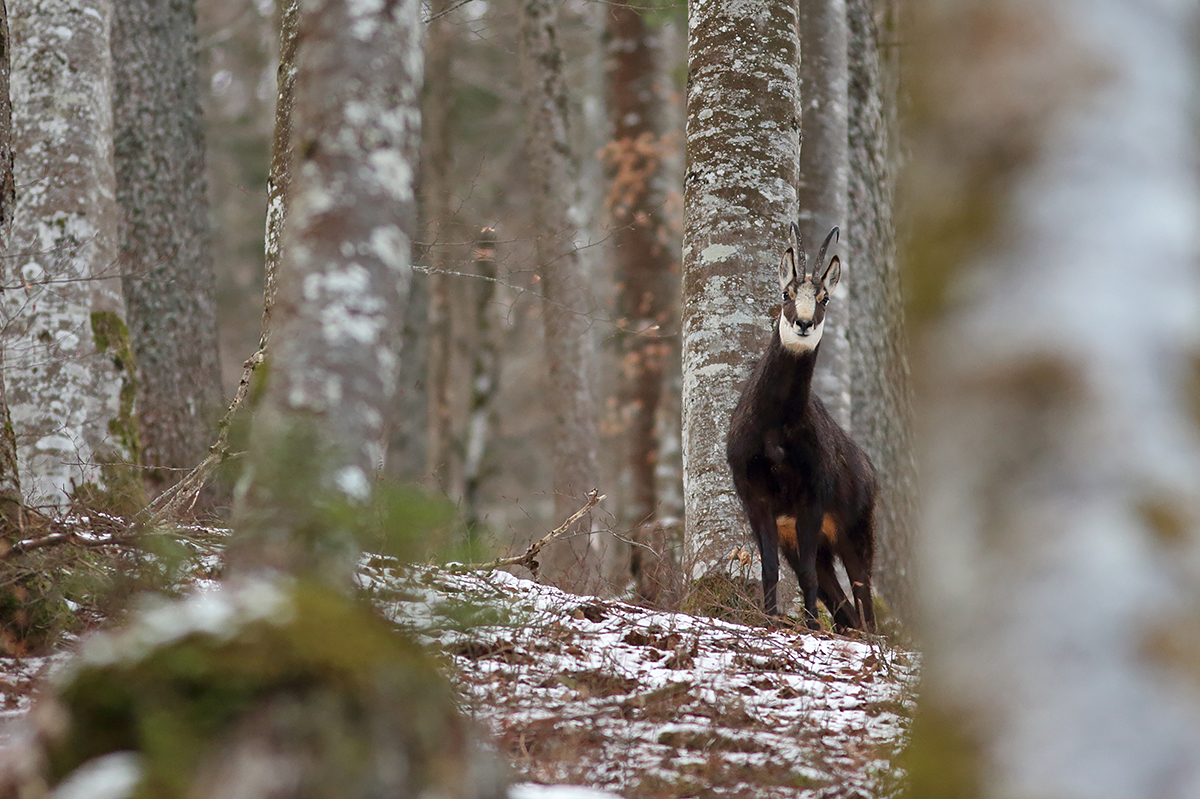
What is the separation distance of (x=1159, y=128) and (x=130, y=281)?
1150cm

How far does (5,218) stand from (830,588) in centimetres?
624

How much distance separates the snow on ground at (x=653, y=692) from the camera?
3.69 m

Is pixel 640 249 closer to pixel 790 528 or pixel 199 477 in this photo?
pixel 790 528

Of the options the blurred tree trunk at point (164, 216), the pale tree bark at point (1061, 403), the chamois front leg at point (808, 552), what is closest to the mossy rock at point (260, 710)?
the pale tree bark at point (1061, 403)

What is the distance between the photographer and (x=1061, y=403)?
220cm

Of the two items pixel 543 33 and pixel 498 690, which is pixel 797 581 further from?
pixel 543 33

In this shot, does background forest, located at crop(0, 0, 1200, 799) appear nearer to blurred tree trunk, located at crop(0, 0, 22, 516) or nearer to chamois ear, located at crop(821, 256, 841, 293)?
blurred tree trunk, located at crop(0, 0, 22, 516)

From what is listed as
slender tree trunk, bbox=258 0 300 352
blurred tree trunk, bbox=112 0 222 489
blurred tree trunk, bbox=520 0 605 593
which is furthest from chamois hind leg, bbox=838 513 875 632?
blurred tree trunk, bbox=112 0 222 489

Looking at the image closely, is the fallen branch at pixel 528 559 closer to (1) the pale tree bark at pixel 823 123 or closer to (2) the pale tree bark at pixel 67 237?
(2) the pale tree bark at pixel 67 237

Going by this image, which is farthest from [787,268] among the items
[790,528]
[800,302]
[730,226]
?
[790,528]

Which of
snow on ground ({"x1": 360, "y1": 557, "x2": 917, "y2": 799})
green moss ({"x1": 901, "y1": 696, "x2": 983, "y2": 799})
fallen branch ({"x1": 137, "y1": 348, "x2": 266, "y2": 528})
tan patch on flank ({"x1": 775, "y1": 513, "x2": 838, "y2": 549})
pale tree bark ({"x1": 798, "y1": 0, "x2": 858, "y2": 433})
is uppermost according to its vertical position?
pale tree bark ({"x1": 798, "y1": 0, "x2": 858, "y2": 433})

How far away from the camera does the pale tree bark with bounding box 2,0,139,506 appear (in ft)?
27.8

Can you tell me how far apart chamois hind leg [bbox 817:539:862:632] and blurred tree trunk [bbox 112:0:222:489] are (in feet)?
21.4

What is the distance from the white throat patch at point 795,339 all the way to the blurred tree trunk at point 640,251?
7.56 meters
